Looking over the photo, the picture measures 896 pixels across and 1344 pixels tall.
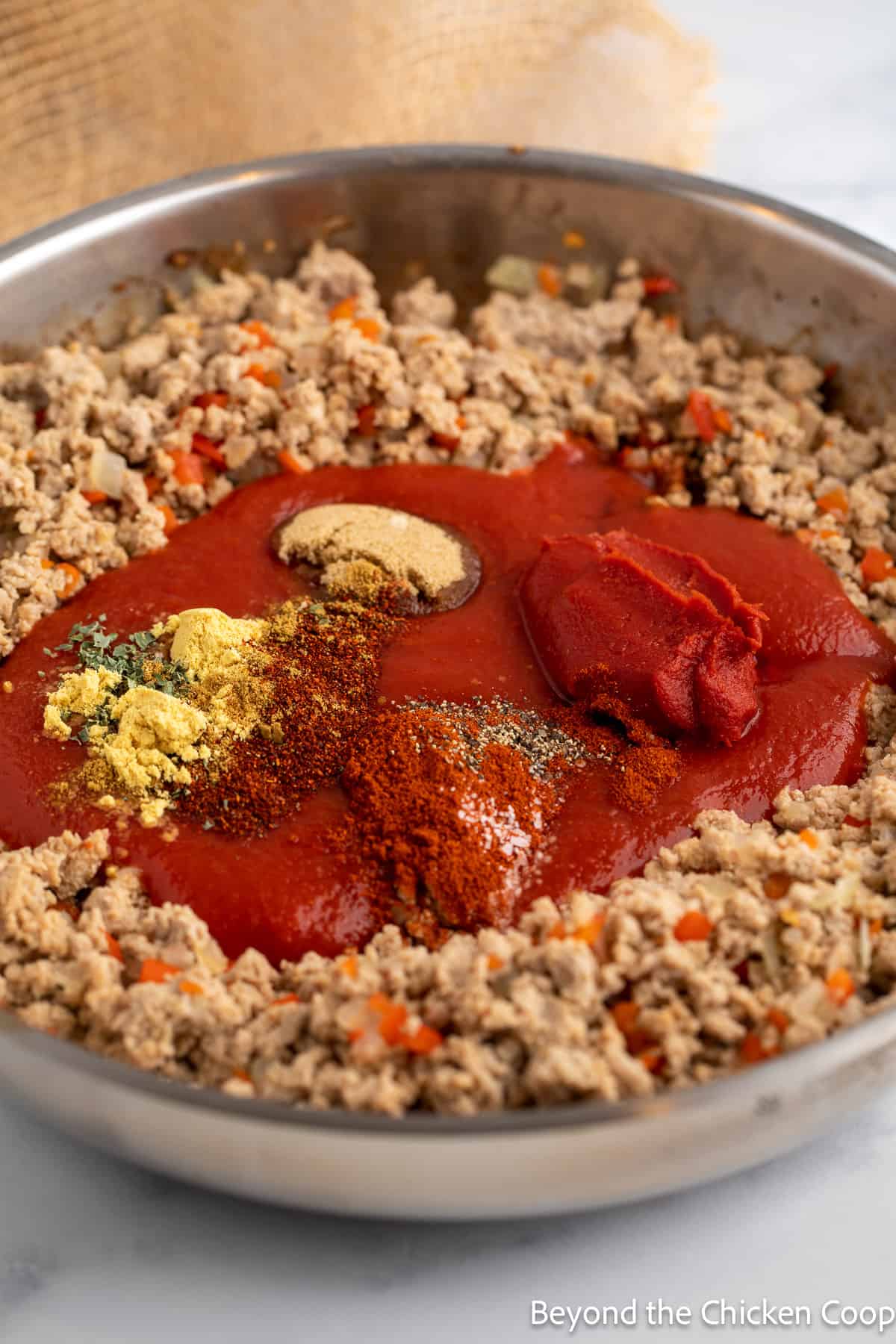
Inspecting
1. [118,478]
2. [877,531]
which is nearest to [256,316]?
[118,478]

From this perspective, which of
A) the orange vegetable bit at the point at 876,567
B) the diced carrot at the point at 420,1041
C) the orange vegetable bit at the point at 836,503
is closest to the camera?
the diced carrot at the point at 420,1041

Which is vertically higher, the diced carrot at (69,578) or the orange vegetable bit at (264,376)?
the orange vegetable bit at (264,376)

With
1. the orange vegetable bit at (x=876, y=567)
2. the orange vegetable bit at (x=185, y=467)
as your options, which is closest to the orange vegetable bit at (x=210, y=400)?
the orange vegetable bit at (x=185, y=467)

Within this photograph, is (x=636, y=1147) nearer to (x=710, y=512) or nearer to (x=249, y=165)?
(x=710, y=512)

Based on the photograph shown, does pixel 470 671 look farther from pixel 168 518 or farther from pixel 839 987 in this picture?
pixel 839 987

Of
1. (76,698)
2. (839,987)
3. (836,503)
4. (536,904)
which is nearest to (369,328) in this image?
(836,503)

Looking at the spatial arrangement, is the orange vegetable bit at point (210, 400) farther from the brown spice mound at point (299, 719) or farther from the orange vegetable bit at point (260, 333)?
the brown spice mound at point (299, 719)
